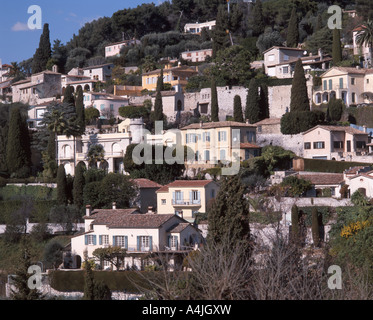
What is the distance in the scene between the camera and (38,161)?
5731 cm

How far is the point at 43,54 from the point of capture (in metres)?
91.4

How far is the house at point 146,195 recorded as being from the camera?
1822 inches

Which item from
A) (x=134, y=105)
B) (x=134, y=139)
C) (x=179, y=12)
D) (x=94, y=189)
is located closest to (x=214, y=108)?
(x=134, y=139)

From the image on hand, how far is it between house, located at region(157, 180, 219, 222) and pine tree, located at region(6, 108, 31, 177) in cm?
1384

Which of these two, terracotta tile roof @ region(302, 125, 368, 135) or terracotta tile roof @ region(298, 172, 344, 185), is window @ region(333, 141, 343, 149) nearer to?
terracotta tile roof @ region(302, 125, 368, 135)

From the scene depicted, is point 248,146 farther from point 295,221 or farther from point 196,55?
point 196,55

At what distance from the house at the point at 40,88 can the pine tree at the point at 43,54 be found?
6.60 meters

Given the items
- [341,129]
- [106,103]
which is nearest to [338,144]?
[341,129]

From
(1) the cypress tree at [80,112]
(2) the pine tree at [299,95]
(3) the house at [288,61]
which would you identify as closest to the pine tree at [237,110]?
(2) the pine tree at [299,95]

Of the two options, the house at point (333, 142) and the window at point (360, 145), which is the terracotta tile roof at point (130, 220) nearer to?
the house at point (333, 142)

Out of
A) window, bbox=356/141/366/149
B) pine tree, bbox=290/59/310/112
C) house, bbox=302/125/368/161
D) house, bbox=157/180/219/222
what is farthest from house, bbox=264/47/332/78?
→ house, bbox=157/180/219/222

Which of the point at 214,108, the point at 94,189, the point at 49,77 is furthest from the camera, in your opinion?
the point at 49,77

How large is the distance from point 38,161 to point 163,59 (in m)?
36.5

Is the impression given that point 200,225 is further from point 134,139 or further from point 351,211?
point 134,139
